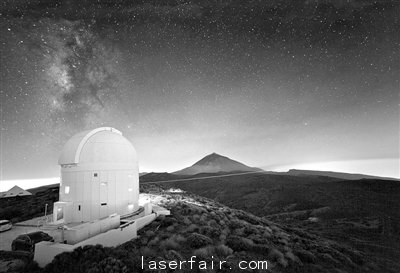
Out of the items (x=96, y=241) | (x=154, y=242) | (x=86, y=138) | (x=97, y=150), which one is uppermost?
(x=86, y=138)

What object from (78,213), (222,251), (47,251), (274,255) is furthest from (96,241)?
(274,255)

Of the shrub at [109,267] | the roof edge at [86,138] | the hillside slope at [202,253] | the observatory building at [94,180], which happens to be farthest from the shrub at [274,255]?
the roof edge at [86,138]

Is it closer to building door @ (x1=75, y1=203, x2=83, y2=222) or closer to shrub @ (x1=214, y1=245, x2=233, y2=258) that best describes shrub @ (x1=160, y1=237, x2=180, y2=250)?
shrub @ (x1=214, y1=245, x2=233, y2=258)

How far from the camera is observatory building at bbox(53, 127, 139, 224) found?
14367 mm

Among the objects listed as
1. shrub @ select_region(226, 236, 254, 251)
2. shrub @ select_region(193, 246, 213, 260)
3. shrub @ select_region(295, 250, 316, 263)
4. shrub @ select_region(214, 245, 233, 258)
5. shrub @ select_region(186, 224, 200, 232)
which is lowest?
shrub @ select_region(295, 250, 316, 263)

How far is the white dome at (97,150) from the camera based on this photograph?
49.1 feet

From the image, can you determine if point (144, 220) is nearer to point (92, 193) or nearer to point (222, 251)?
point (92, 193)

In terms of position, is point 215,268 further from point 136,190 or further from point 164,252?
point 136,190

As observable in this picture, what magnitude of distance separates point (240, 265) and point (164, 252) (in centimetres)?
347

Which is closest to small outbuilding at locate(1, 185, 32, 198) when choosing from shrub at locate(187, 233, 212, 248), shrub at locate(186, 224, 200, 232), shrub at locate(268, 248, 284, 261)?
shrub at locate(186, 224, 200, 232)

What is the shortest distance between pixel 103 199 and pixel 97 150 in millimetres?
3595

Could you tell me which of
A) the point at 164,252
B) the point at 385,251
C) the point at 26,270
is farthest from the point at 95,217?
the point at 385,251

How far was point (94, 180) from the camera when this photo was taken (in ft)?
47.9

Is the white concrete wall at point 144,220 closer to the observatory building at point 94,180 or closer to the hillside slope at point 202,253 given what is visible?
the hillside slope at point 202,253
